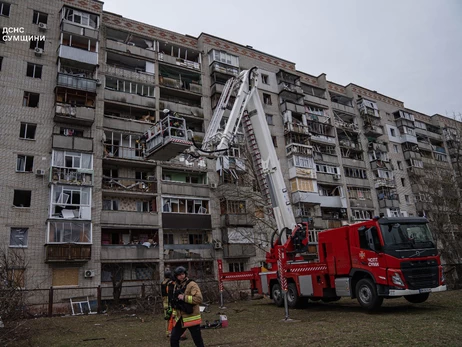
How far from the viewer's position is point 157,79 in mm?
34281

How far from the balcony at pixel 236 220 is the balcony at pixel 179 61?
1515cm

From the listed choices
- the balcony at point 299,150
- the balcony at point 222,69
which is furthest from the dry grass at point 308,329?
the balcony at point 222,69

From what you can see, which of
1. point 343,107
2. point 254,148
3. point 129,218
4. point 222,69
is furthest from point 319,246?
point 343,107

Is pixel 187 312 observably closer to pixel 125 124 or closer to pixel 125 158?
pixel 125 158

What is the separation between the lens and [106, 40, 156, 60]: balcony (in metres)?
32.7

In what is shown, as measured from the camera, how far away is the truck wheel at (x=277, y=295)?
17742 millimetres

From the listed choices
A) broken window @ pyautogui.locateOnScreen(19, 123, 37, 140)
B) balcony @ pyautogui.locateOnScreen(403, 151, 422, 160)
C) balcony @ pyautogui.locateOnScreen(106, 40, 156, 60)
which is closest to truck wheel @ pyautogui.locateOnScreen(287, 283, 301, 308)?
broken window @ pyautogui.locateOnScreen(19, 123, 37, 140)

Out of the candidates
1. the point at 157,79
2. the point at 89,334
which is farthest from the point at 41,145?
the point at 89,334

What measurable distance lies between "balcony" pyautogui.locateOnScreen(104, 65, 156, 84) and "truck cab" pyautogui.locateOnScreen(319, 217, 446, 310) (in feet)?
80.2

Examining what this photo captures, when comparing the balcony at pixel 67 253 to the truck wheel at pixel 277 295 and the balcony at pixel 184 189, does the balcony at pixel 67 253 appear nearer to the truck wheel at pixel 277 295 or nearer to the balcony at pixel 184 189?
the balcony at pixel 184 189

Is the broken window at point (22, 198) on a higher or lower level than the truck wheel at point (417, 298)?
higher

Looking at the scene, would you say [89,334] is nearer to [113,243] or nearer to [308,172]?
[113,243]

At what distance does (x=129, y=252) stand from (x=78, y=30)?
1817 cm

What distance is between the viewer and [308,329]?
11164 mm
